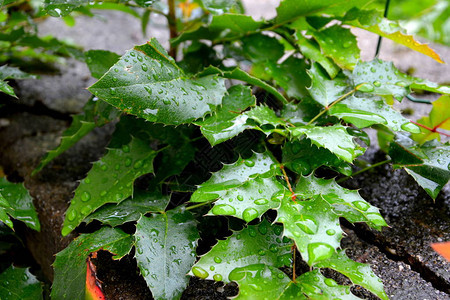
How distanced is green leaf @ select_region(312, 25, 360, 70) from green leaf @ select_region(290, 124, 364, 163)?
0.37 meters

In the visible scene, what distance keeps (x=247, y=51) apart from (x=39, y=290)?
96 cm

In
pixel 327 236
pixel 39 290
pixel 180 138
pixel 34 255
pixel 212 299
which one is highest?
pixel 327 236

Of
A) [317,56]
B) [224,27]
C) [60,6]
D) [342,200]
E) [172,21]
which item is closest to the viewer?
[342,200]

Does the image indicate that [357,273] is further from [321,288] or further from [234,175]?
[234,175]

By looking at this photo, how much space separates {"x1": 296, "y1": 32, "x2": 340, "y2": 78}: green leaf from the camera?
112 cm

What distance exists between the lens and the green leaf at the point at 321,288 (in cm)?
72

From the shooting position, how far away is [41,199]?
3.92 ft

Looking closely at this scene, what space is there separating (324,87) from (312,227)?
1.59ft

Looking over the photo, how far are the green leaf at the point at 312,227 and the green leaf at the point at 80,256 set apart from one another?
38 cm

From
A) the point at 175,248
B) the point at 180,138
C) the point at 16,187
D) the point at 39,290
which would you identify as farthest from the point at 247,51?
the point at 39,290

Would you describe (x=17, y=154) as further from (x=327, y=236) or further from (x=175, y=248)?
(x=327, y=236)

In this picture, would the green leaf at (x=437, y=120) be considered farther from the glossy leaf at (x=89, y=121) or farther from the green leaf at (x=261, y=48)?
the glossy leaf at (x=89, y=121)

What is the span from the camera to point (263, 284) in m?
0.74

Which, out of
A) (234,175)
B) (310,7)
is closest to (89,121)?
(234,175)
